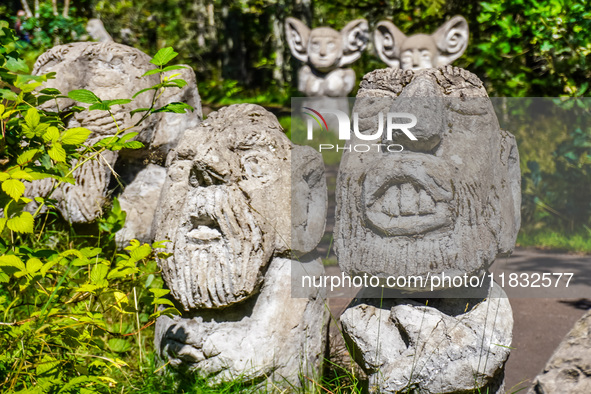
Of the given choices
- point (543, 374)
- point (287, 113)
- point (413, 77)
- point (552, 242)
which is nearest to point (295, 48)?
point (287, 113)

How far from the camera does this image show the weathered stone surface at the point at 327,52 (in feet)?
28.6

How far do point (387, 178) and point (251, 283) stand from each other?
0.77m

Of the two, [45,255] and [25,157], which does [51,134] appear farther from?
[45,255]

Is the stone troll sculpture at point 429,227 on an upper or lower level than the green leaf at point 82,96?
lower

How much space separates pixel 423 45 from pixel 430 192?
5209 millimetres

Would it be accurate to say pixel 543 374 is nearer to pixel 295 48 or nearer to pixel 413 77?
pixel 413 77

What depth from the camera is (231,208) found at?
2697mm

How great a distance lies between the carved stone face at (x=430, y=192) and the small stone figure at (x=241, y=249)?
411mm

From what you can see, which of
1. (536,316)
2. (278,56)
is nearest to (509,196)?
(536,316)

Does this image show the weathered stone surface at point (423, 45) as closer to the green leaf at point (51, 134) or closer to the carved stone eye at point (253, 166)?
the carved stone eye at point (253, 166)

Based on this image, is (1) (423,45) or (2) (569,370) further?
(1) (423,45)

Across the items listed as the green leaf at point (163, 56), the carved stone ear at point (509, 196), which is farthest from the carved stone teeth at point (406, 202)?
the green leaf at point (163, 56)

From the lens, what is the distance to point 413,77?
8.22 ft

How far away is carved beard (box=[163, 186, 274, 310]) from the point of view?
2.68m
